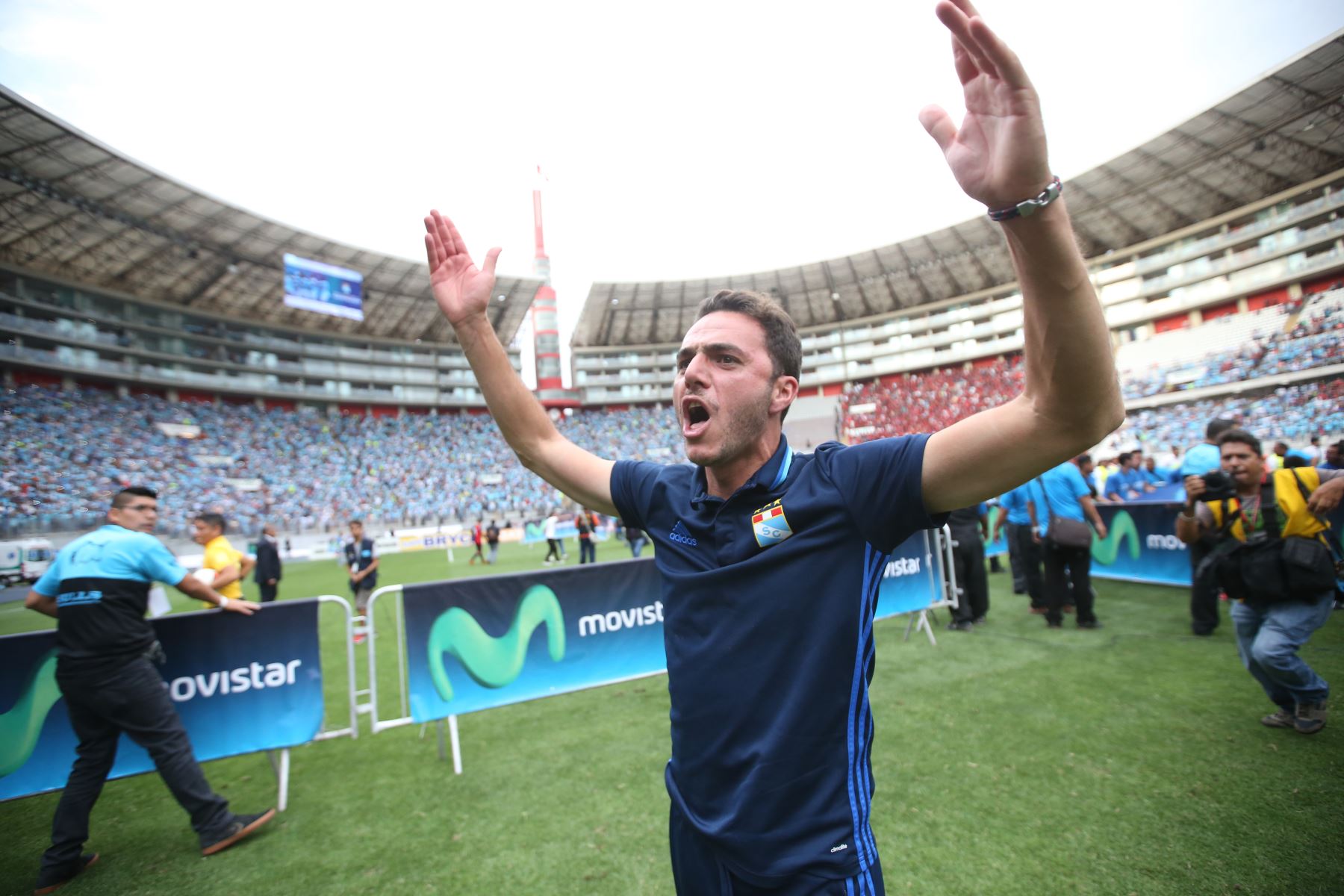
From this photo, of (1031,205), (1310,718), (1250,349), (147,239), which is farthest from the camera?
(1250,349)

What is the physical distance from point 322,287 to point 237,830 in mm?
41005

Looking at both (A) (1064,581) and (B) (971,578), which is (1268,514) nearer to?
(A) (1064,581)

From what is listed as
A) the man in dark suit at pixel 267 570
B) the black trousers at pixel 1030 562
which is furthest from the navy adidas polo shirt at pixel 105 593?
the black trousers at pixel 1030 562

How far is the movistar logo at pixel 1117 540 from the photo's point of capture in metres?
9.58

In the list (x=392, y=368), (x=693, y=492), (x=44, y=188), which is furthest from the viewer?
(x=392, y=368)

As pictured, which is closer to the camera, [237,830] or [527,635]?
[237,830]

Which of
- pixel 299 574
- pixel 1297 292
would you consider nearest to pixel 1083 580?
pixel 299 574

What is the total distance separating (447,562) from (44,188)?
95.9 feet

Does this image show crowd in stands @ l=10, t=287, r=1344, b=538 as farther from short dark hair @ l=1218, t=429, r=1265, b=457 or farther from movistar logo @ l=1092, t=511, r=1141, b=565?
short dark hair @ l=1218, t=429, r=1265, b=457

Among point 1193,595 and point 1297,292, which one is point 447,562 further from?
point 1297,292

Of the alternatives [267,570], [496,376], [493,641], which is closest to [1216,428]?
[496,376]

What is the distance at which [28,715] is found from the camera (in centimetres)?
415

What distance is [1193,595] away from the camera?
21.8 feet

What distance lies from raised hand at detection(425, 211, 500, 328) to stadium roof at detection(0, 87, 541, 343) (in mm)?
26937
